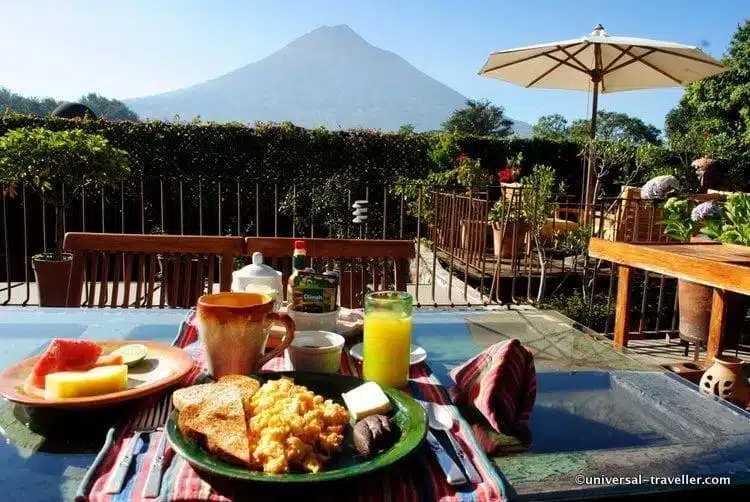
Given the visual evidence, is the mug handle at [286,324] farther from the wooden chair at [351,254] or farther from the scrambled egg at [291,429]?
the wooden chair at [351,254]

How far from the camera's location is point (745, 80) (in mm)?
27531

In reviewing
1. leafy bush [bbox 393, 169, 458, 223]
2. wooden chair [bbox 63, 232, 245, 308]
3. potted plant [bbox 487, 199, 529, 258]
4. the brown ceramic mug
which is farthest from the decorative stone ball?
the brown ceramic mug

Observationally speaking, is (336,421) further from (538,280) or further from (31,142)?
(538,280)

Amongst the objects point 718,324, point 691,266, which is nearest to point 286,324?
point 691,266

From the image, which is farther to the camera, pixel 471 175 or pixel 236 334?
pixel 471 175

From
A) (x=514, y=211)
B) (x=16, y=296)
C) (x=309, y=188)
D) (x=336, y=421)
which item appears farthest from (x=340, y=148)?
(x=336, y=421)

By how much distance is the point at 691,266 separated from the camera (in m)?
2.40

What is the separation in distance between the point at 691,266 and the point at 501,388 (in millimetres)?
1635

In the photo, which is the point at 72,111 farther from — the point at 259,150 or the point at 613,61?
Answer: the point at 613,61

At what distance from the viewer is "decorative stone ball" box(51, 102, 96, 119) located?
432 inches

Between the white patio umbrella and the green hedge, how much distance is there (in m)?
3.44

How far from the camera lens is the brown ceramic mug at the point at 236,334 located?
3.97 ft

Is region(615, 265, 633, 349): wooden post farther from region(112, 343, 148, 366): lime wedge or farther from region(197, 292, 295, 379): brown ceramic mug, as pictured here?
region(112, 343, 148, 366): lime wedge

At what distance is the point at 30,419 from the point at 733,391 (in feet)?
5.66
